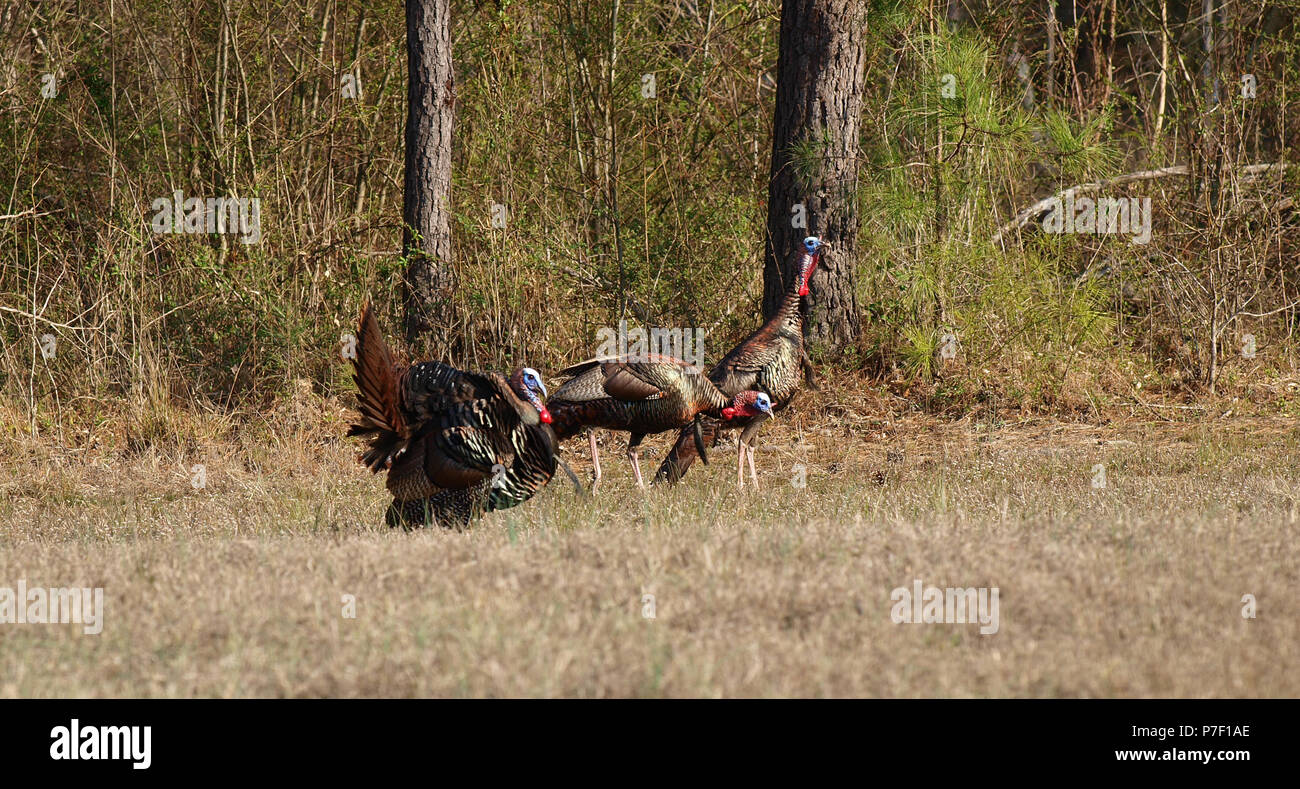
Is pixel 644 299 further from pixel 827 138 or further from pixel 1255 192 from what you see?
pixel 1255 192

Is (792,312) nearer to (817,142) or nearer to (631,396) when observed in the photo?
(631,396)

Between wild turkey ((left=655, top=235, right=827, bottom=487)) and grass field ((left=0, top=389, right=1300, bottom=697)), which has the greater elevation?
wild turkey ((left=655, top=235, right=827, bottom=487))

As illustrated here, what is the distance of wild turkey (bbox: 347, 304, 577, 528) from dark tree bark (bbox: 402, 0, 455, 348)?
3955 millimetres

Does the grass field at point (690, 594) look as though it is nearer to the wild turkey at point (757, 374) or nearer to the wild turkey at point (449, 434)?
the wild turkey at point (449, 434)

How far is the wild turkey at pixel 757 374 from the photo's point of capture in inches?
318

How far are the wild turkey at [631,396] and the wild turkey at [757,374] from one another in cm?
22

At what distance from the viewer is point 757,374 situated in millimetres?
8305

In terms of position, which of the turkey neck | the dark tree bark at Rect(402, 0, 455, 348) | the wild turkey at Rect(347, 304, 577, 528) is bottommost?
the wild turkey at Rect(347, 304, 577, 528)

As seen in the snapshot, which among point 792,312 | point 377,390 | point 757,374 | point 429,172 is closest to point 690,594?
point 377,390

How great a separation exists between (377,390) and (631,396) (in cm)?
186

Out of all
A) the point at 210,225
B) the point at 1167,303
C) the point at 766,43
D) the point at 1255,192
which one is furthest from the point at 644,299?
the point at 1255,192

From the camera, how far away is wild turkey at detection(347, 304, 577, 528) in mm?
6301

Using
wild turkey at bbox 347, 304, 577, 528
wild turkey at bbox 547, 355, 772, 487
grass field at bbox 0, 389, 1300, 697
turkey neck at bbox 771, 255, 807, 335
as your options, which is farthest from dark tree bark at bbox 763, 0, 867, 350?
wild turkey at bbox 347, 304, 577, 528

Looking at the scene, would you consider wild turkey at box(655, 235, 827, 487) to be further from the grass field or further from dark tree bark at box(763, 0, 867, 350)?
dark tree bark at box(763, 0, 867, 350)
